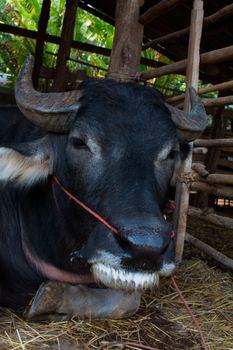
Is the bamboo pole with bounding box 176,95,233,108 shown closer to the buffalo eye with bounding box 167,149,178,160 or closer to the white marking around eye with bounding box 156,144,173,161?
the buffalo eye with bounding box 167,149,178,160

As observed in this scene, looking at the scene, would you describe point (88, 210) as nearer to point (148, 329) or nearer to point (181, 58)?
point (148, 329)

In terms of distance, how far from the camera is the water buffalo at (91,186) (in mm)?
2027

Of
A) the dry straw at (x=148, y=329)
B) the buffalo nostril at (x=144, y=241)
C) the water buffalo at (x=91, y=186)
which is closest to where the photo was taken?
the buffalo nostril at (x=144, y=241)

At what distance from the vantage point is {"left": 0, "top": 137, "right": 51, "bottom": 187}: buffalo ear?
98.4 inches

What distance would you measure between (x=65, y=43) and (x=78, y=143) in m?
4.86

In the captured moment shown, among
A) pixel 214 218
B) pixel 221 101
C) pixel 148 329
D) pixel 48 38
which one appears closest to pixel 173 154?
pixel 148 329

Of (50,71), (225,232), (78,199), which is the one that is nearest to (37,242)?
(78,199)

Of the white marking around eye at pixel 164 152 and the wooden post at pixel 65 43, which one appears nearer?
the white marking around eye at pixel 164 152

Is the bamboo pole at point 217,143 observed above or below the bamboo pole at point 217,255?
above

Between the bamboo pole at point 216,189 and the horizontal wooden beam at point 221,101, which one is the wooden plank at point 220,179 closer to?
the bamboo pole at point 216,189

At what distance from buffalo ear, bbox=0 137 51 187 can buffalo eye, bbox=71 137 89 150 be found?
0.23 meters

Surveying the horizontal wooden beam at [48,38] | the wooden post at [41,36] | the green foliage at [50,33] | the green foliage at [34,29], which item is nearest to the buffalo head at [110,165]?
the wooden post at [41,36]

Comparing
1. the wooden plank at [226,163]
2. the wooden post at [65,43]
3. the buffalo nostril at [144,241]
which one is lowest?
the buffalo nostril at [144,241]

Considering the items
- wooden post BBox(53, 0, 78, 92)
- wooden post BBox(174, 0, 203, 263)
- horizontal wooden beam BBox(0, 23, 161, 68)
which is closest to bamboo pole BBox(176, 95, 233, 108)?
wooden post BBox(174, 0, 203, 263)
